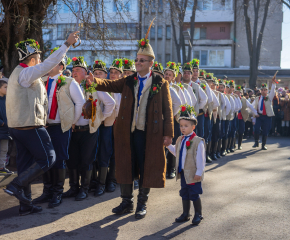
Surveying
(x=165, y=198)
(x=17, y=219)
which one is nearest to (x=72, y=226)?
(x=17, y=219)

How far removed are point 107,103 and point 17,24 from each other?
3.16 meters

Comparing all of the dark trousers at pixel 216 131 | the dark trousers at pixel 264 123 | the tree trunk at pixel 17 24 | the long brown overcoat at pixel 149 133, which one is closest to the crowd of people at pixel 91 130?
the long brown overcoat at pixel 149 133

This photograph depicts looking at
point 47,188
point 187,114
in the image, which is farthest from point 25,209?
point 187,114

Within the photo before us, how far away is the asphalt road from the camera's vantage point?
459 cm

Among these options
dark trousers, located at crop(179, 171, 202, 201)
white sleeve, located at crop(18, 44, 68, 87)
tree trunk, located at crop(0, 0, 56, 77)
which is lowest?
dark trousers, located at crop(179, 171, 202, 201)

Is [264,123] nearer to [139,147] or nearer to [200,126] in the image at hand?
[200,126]

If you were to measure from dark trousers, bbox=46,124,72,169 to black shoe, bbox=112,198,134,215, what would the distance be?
1149 mm

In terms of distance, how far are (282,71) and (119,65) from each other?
3025cm

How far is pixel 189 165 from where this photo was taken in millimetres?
5129

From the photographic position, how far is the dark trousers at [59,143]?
5812 mm

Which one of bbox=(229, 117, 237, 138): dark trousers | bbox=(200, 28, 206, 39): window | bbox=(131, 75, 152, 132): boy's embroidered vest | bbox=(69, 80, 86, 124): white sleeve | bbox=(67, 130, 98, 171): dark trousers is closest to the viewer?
bbox=(131, 75, 152, 132): boy's embroidered vest

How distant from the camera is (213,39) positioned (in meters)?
40.9

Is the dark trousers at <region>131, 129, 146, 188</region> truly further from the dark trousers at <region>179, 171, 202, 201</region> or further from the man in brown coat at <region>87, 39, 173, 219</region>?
the dark trousers at <region>179, 171, 202, 201</region>

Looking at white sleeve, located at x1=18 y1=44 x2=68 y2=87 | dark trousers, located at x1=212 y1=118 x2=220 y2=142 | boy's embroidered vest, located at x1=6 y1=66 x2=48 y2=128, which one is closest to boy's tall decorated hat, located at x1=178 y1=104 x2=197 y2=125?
white sleeve, located at x1=18 y1=44 x2=68 y2=87
